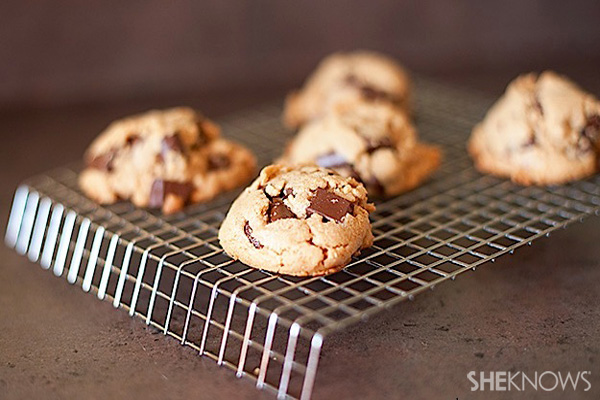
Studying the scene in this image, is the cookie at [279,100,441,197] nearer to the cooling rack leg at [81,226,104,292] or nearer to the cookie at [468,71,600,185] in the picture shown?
the cookie at [468,71,600,185]

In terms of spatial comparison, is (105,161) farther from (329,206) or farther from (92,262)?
(329,206)

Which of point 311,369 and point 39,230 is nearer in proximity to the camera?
point 311,369

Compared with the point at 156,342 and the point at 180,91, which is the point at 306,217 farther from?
the point at 180,91

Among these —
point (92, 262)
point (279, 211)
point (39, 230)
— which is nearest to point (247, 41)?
point (39, 230)

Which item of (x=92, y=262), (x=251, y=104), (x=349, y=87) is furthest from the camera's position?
(x=251, y=104)

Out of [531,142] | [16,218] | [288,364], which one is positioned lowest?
[16,218]

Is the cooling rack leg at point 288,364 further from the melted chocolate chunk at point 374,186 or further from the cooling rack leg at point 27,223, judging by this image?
the cooling rack leg at point 27,223

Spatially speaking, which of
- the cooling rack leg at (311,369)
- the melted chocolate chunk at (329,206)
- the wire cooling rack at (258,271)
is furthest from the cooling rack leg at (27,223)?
the cooling rack leg at (311,369)
